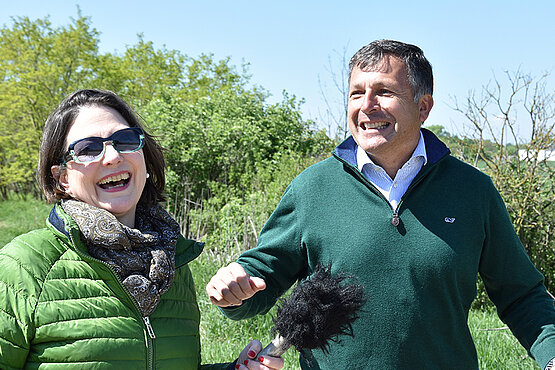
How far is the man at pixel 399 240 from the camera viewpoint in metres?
2.43

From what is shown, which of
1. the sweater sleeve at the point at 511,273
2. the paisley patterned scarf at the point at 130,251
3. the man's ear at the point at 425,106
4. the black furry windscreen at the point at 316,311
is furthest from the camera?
the man's ear at the point at 425,106

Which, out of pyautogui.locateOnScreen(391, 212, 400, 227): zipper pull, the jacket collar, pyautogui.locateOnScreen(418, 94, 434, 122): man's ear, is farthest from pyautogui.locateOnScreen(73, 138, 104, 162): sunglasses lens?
pyautogui.locateOnScreen(418, 94, 434, 122): man's ear

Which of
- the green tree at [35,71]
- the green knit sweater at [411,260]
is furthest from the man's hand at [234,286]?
the green tree at [35,71]

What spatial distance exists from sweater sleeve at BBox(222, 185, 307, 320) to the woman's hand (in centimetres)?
39

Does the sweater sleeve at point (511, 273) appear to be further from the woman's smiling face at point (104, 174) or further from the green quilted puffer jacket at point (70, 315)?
the woman's smiling face at point (104, 174)

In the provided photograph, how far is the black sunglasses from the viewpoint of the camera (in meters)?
2.20

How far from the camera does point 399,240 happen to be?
2498mm

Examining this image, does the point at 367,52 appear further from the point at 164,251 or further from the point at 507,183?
the point at 507,183

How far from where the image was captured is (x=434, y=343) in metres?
2.40

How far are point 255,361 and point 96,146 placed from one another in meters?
1.05

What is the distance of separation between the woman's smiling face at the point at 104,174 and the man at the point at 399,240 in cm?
51

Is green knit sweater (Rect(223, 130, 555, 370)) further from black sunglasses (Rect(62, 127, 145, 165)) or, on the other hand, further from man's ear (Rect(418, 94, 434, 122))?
black sunglasses (Rect(62, 127, 145, 165))

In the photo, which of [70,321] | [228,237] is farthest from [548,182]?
[70,321]

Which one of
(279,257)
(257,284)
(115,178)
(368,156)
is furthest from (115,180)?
(368,156)
